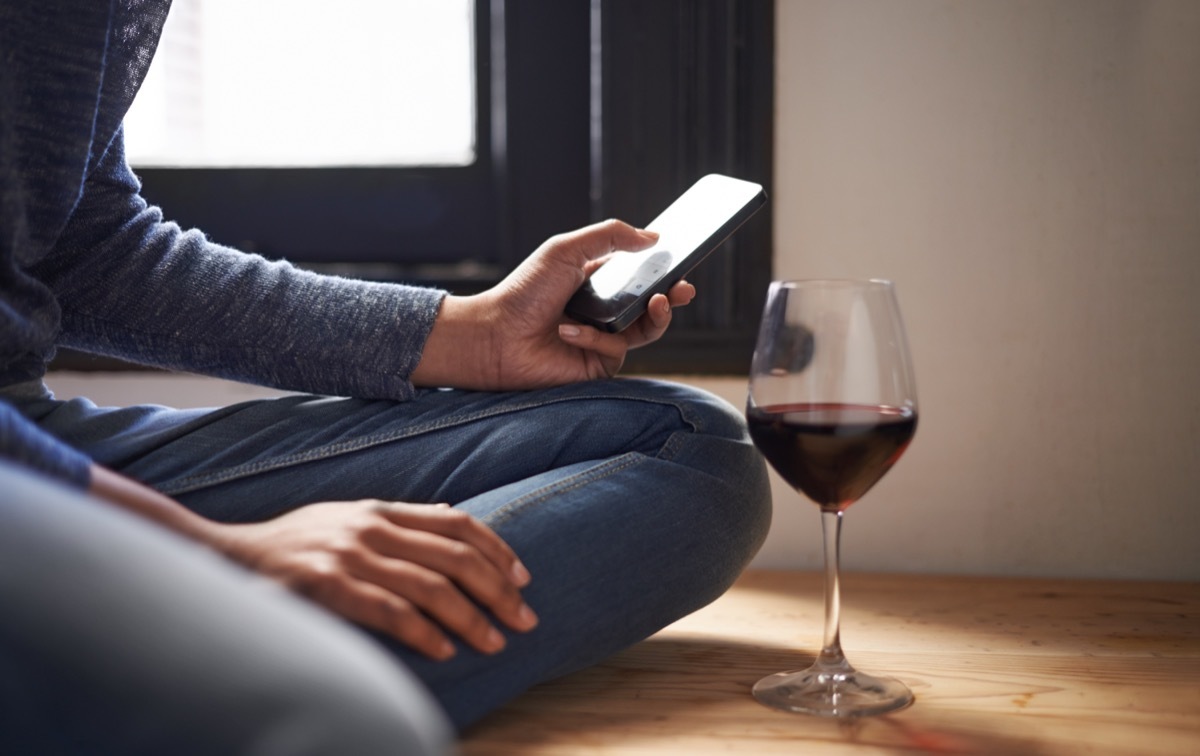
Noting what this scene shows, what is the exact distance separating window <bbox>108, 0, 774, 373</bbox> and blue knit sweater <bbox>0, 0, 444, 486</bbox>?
19.1 inches

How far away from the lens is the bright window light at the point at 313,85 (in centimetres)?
153

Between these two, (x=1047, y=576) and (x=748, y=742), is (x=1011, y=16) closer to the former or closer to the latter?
(x=1047, y=576)

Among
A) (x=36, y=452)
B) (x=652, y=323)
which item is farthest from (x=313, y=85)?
(x=36, y=452)

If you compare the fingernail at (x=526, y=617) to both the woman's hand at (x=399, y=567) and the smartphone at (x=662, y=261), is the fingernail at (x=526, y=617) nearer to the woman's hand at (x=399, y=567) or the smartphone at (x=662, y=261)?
the woman's hand at (x=399, y=567)

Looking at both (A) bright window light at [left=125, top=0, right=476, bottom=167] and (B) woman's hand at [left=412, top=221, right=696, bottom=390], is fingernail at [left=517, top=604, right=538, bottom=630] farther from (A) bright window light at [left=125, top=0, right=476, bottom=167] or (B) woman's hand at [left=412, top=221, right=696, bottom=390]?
(A) bright window light at [left=125, top=0, right=476, bottom=167]

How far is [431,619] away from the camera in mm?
709

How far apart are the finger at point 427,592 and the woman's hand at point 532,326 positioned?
1.09 feet

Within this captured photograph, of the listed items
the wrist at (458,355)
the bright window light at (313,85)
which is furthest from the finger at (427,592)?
the bright window light at (313,85)

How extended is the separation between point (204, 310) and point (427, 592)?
437mm

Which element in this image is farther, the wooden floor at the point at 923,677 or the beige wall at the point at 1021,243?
the beige wall at the point at 1021,243

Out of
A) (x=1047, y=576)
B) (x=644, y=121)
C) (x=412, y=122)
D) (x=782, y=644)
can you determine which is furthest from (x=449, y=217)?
(x=1047, y=576)

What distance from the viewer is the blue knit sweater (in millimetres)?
854

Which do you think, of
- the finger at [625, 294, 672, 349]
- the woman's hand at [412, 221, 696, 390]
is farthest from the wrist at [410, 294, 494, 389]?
the finger at [625, 294, 672, 349]

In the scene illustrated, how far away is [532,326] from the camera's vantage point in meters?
1.02
